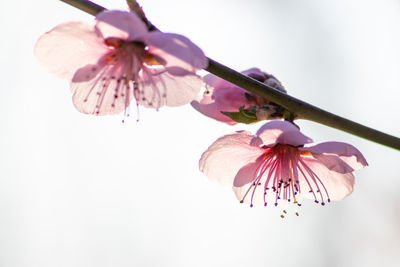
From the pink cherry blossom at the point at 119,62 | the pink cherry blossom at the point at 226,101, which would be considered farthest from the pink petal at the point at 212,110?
the pink cherry blossom at the point at 119,62

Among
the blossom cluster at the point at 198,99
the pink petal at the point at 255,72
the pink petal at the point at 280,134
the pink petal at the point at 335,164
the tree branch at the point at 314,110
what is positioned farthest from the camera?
the pink petal at the point at 255,72

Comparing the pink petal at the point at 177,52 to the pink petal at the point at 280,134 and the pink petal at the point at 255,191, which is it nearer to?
the pink petal at the point at 280,134

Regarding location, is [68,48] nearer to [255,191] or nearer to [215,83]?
[215,83]

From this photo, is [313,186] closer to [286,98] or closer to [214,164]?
[214,164]

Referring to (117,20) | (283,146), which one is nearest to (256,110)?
(283,146)

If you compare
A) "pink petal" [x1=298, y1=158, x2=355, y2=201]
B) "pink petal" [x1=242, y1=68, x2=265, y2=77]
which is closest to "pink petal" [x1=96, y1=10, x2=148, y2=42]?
"pink petal" [x1=242, y1=68, x2=265, y2=77]

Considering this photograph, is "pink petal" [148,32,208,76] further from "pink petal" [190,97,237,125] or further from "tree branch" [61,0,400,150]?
"pink petal" [190,97,237,125]
